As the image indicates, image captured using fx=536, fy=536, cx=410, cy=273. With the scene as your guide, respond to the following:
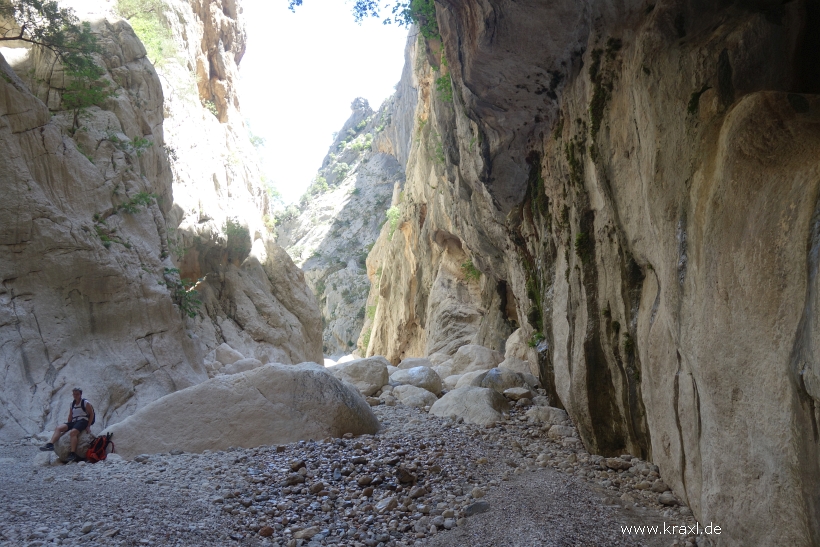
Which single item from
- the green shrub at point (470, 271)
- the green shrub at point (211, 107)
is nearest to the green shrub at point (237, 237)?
the green shrub at point (211, 107)

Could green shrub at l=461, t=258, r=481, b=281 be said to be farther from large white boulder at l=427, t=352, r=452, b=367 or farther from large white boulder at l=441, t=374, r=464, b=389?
large white boulder at l=441, t=374, r=464, b=389

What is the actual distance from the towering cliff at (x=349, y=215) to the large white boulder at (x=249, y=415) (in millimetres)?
39539

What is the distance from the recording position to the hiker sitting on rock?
7035 millimetres

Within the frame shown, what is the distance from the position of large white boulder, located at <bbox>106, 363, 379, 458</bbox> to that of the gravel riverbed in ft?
1.35

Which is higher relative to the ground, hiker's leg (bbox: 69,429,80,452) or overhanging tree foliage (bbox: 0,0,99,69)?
overhanging tree foliage (bbox: 0,0,99,69)

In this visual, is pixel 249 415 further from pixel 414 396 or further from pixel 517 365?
pixel 517 365

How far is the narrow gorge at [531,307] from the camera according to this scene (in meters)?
3.47

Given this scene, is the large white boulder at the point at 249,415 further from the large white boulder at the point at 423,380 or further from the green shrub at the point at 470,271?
the green shrub at the point at 470,271

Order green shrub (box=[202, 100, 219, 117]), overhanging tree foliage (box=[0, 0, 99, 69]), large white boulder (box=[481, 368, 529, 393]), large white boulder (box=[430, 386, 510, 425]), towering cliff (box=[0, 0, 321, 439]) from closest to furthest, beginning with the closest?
large white boulder (box=[430, 386, 510, 425]) < towering cliff (box=[0, 0, 321, 439]) < large white boulder (box=[481, 368, 529, 393]) < overhanging tree foliage (box=[0, 0, 99, 69]) < green shrub (box=[202, 100, 219, 117])

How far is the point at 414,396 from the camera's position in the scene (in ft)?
35.3

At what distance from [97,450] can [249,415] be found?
6.40ft

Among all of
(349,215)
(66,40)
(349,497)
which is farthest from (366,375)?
(349,215)

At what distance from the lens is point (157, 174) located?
15.9 m

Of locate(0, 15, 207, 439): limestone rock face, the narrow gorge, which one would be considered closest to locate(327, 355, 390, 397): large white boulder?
the narrow gorge
